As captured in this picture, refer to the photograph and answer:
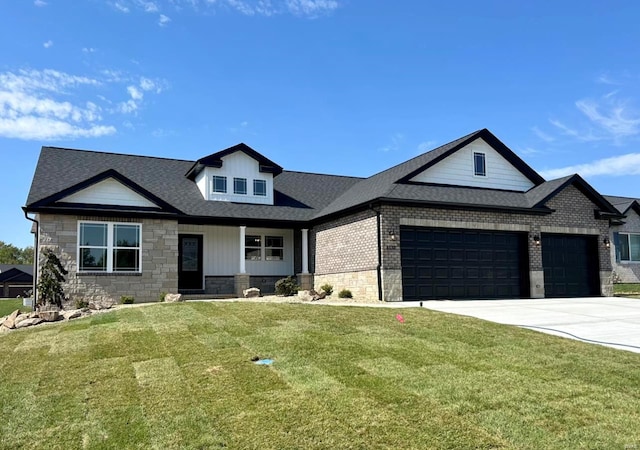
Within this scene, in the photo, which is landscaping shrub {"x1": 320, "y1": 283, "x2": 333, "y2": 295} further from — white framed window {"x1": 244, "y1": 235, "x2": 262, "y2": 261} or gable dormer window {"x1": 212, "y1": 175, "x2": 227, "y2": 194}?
gable dormer window {"x1": 212, "y1": 175, "x2": 227, "y2": 194}

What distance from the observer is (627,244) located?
1156 inches

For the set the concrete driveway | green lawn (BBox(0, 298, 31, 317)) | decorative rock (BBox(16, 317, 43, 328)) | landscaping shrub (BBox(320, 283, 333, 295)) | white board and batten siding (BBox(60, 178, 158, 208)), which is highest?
white board and batten siding (BBox(60, 178, 158, 208))

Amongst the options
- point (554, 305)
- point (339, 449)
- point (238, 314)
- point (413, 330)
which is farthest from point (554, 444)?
point (554, 305)

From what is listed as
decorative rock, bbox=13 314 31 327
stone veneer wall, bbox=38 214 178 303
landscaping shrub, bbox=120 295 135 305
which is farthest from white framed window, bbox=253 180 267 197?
decorative rock, bbox=13 314 31 327

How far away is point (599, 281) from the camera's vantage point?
70.8 ft

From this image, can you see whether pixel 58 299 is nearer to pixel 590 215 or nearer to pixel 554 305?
pixel 554 305

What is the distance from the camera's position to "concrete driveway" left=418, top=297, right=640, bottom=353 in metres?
10.4

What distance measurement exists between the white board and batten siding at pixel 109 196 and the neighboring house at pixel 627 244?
24997 millimetres

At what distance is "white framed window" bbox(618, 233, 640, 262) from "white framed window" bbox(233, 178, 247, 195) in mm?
21730

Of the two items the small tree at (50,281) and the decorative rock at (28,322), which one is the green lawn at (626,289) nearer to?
the small tree at (50,281)

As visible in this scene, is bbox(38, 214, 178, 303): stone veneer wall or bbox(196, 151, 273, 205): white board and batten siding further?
bbox(196, 151, 273, 205): white board and batten siding

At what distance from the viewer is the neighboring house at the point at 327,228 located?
1808cm

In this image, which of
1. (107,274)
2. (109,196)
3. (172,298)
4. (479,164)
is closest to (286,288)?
(172,298)

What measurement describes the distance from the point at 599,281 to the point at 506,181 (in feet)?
19.1
